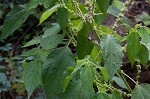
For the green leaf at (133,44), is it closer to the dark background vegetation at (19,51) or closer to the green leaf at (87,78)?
the green leaf at (87,78)

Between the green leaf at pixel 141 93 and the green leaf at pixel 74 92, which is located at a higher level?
the green leaf at pixel 74 92

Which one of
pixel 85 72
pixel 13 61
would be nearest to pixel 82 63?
pixel 85 72

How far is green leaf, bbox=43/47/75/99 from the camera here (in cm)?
110

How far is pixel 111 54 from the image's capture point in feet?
3.39

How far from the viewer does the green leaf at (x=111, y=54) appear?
1005 millimetres

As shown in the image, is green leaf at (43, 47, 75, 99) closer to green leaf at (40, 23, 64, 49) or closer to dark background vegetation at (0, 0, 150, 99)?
green leaf at (40, 23, 64, 49)

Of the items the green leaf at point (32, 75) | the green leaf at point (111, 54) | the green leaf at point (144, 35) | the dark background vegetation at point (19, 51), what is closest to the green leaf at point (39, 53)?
the green leaf at point (32, 75)

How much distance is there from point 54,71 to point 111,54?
0.69 feet

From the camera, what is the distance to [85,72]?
3.08ft

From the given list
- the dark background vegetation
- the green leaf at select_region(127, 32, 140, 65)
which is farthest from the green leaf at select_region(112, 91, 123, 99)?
the dark background vegetation

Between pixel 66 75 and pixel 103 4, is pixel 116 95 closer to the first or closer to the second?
pixel 66 75

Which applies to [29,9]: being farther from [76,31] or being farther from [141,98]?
[141,98]

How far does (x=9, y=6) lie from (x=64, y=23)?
134 inches

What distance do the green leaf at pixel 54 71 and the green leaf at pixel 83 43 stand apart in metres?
0.04
